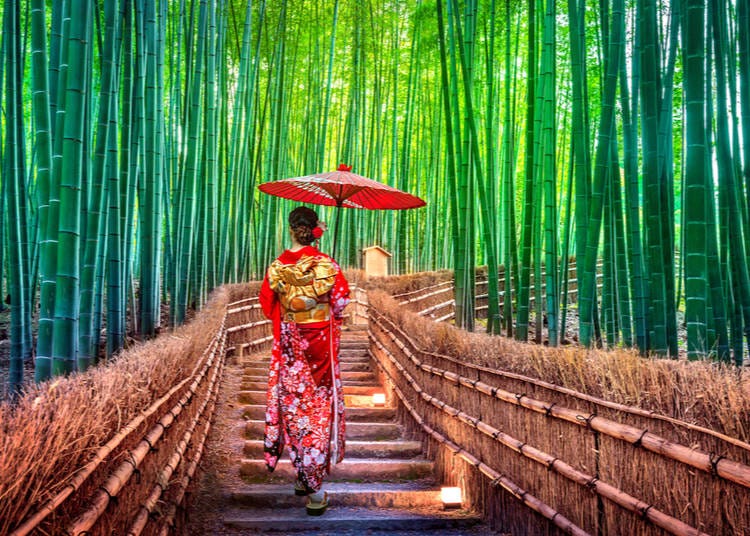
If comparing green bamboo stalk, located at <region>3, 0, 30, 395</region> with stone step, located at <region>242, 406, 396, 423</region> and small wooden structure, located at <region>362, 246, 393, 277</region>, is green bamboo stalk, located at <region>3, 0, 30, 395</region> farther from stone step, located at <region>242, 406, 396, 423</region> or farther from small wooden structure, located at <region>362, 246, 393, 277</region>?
small wooden structure, located at <region>362, 246, 393, 277</region>

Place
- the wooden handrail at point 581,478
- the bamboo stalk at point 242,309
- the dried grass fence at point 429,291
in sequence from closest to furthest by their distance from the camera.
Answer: the wooden handrail at point 581,478 < the bamboo stalk at point 242,309 < the dried grass fence at point 429,291

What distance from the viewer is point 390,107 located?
1105cm

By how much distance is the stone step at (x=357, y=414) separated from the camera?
13.0 feet

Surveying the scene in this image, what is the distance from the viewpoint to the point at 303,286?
9.25ft

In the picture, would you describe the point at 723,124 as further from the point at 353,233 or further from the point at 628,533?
the point at 353,233

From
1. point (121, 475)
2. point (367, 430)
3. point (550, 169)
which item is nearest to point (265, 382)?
point (367, 430)

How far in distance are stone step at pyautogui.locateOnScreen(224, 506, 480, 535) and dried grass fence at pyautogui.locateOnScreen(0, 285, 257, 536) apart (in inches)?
11.3

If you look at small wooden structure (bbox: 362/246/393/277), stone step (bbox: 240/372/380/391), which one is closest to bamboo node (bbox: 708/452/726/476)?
stone step (bbox: 240/372/380/391)

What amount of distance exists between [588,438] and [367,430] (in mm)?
1976

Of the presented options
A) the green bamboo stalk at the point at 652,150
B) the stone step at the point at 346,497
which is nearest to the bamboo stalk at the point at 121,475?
the stone step at the point at 346,497

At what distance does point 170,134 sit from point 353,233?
483 centimetres

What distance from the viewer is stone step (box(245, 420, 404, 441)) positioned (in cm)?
371

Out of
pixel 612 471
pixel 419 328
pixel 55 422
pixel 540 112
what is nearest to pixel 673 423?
pixel 612 471

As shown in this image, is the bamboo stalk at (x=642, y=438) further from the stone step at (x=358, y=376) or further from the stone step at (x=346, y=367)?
the stone step at (x=346, y=367)
